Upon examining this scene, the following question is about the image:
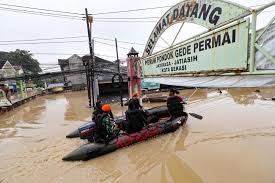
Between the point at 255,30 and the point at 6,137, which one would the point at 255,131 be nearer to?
the point at 255,30

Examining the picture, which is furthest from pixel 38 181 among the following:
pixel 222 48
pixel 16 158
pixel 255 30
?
pixel 255 30

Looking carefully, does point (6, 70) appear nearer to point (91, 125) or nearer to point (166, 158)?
point (91, 125)

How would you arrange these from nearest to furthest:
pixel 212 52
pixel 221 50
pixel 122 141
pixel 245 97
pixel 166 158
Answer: pixel 221 50, pixel 212 52, pixel 166 158, pixel 122 141, pixel 245 97

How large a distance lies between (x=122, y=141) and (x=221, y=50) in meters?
4.13

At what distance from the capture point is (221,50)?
10.8 ft

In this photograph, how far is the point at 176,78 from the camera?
504cm

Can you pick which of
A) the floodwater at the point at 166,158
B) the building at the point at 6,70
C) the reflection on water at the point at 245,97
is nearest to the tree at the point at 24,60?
the building at the point at 6,70

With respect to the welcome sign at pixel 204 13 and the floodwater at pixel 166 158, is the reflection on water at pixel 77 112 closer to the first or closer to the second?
the floodwater at pixel 166 158

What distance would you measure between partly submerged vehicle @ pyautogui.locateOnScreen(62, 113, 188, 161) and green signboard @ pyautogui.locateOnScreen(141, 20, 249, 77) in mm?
2342

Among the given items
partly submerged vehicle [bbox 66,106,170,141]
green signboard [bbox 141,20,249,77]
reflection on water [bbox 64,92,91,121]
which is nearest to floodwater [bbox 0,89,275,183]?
partly submerged vehicle [bbox 66,106,170,141]

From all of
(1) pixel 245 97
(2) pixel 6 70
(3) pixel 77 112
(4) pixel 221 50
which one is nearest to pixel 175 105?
(4) pixel 221 50

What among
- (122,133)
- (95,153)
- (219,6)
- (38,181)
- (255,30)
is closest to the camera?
(255,30)

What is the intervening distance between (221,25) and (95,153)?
4.68 metres

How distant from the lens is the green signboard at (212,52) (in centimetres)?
290
